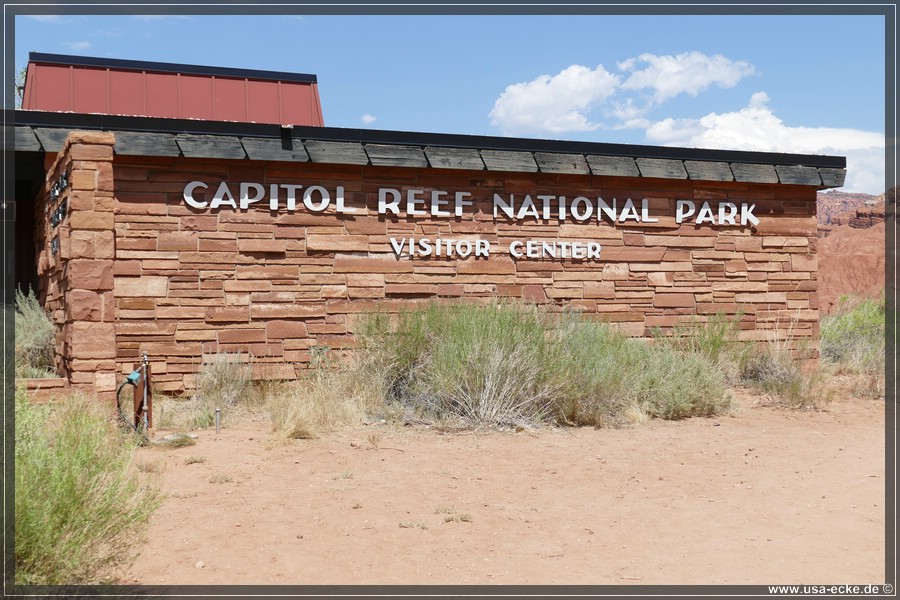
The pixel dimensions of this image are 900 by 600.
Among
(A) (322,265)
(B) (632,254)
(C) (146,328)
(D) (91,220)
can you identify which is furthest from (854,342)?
(D) (91,220)

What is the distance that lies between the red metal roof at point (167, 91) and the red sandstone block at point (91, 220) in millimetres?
5585

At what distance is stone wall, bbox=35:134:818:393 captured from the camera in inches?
398

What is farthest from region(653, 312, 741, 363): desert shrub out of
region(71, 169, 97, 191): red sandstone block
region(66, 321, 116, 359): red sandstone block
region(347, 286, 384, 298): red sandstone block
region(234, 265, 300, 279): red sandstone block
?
region(71, 169, 97, 191): red sandstone block

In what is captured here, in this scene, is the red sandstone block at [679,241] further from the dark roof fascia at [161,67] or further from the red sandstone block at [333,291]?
the dark roof fascia at [161,67]

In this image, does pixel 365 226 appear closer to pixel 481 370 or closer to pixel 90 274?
pixel 481 370

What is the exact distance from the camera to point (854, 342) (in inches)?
591

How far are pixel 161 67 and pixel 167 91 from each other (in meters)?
0.54

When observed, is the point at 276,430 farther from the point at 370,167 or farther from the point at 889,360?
the point at 889,360

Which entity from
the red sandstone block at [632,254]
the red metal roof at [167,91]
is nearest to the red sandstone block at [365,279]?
the red sandstone block at [632,254]

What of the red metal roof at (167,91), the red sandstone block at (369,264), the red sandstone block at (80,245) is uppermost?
the red metal roof at (167,91)

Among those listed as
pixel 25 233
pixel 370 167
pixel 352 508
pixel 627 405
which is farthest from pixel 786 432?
pixel 25 233

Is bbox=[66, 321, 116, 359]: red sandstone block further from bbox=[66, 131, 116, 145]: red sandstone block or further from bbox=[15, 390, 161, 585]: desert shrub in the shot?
bbox=[15, 390, 161, 585]: desert shrub

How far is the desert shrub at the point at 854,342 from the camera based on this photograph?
13867 millimetres

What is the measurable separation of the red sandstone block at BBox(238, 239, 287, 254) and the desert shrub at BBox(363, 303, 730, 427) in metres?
1.71
